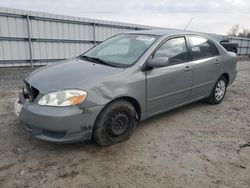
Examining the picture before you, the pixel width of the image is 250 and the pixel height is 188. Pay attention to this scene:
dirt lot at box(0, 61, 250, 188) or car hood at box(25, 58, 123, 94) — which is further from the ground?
car hood at box(25, 58, 123, 94)

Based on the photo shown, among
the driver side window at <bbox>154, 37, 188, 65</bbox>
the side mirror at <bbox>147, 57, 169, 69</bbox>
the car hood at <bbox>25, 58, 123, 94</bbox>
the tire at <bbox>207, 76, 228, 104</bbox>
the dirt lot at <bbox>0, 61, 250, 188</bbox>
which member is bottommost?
the dirt lot at <bbox>0, 61, 250, 188</bbox>

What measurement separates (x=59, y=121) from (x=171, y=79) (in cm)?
193

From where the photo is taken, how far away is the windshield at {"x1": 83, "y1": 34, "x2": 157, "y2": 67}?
3449 mm

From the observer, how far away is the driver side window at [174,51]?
3.68 metres

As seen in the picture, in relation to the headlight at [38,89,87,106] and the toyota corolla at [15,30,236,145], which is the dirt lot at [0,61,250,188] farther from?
the headlight at [38,89,87,106]

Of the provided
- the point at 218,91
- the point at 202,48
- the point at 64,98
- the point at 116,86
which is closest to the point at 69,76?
the point at 64,98

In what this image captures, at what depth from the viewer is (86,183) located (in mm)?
2373

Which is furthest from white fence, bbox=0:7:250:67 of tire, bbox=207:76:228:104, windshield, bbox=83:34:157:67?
tire, bbox=207:76:228:104

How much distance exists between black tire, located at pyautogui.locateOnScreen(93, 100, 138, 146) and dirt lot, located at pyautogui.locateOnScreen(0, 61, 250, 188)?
132mm

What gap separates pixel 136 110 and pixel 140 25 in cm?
1062

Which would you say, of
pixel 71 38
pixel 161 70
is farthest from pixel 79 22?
pixel 161 70

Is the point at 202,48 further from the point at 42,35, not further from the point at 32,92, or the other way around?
the point at 42,35

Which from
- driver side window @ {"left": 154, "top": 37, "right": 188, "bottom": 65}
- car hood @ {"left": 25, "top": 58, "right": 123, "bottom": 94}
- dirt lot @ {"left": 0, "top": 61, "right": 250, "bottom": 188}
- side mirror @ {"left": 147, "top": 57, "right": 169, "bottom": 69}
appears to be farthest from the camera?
driver side window @ {"left": 154, "top": 37, "right": 188, "bottom": 65}

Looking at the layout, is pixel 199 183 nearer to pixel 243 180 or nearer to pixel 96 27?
pixel 243 180
